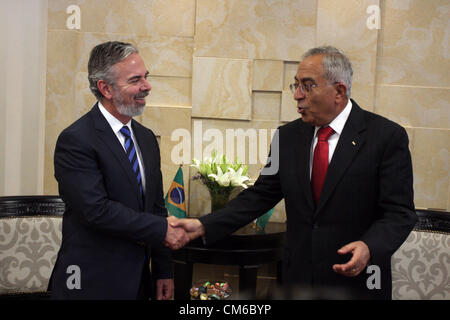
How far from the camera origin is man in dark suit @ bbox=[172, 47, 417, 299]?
2152 mm

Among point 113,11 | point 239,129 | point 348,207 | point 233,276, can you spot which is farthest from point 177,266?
point 113,11

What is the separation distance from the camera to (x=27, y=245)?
314cm

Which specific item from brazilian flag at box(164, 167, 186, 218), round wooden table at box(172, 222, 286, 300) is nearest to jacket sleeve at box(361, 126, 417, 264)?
round wooden table at box(172, 222, 286, 300)

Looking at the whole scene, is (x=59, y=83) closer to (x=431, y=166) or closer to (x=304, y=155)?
(x=304, y=155)

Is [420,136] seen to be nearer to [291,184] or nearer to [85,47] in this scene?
[291,184]

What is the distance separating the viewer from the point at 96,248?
86.6 inches

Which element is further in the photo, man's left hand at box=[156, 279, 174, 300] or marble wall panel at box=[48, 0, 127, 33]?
marble wall panel at box=[48, 0, 127, 33]

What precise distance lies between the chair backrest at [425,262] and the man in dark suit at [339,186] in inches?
36.7

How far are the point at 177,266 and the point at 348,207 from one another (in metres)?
1.69

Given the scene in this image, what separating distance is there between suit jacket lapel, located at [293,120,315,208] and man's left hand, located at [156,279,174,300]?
31.0 inches

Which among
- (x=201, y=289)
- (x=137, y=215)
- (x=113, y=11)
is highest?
(x=113, y=11)

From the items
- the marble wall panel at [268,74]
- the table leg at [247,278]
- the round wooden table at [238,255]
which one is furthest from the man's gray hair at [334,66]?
the marble wall panel at [268,74]

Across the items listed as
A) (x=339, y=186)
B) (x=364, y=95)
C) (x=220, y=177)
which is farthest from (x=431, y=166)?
(x=339, y=186)

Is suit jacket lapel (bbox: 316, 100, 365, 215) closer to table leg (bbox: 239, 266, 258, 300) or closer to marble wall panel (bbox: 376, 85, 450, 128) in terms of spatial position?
table leg (bbox: 239, 266, 258, 300)
